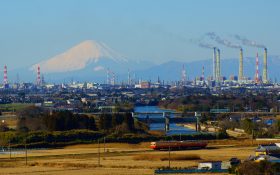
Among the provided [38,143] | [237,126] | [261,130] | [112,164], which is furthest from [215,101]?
[112,164]

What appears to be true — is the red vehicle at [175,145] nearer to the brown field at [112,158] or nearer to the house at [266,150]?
the brown field at [112,158]

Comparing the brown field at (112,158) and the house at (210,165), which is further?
the brown field at (112,158)

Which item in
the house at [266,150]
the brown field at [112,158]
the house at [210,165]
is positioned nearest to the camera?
the house at [210,165]

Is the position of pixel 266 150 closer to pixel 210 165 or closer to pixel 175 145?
pixel 210 165

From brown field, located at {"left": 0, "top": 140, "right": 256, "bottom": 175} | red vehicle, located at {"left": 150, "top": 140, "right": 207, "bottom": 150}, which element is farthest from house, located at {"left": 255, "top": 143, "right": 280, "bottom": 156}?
red vehicle, located at {"left": 150, "top": 140, "right": 207, "bottom": 150}

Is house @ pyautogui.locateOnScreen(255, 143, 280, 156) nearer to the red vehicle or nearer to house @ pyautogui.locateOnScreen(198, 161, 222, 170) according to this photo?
house @ pyautogui.locateOnScreen(198, 161, 222, 170)

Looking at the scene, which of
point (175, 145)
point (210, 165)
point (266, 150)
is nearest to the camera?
point (210, 165)

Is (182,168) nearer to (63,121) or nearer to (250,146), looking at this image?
(250,146)

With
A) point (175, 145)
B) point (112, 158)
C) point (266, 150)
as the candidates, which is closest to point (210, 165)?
point (266, 150)

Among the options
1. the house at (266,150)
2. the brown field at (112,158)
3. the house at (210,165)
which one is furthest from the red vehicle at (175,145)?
the house at (210,165)
